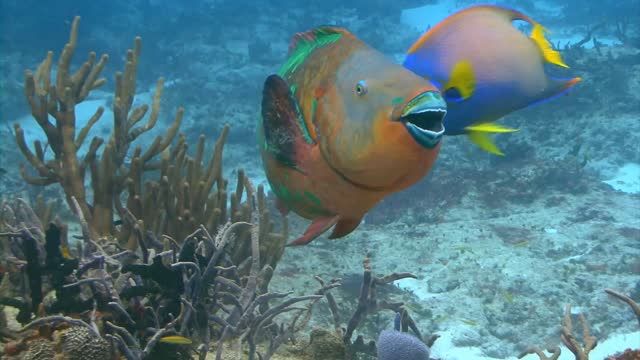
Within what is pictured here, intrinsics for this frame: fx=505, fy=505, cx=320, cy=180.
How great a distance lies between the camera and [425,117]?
1.04 metres

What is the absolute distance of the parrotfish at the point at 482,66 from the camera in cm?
206

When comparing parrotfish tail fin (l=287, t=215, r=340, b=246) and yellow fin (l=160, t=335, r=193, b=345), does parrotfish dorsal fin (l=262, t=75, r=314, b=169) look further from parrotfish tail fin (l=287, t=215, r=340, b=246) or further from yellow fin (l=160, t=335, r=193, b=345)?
yellow fin (l=160, t=335, r=193, b=345)

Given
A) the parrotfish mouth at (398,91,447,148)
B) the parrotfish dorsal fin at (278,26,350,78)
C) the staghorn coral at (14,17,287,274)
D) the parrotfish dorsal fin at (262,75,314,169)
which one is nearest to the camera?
the parrotfish mouth at (398,91,447,148)

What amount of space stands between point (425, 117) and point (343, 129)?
0.68 feet

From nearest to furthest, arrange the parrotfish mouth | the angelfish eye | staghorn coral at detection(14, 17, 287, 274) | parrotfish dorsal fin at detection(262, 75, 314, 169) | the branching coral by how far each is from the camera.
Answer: the parrotfish mouth → the angelfish eye → parrotfish dorsal fin at detection(262, 75, 314, 169) → the branching coral → staghorn coral at detection(14, 17, 287, 274)

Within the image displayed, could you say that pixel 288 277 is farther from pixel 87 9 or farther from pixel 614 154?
pixel 87 9

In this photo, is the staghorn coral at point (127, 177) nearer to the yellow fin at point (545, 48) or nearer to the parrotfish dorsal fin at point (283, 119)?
the yellow fin at point (545, 48)

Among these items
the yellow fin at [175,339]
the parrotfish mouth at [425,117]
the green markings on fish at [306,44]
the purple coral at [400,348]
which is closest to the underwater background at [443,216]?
the yellow fin at [175,339]

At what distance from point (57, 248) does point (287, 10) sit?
24178 millimetres

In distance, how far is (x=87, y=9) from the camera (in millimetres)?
21859

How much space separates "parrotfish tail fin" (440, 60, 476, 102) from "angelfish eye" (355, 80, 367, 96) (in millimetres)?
965

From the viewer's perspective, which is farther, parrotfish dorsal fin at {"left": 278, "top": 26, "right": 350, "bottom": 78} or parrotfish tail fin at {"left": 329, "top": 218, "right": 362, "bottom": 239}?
parrotfish dorsal fin at {"left": 278, "top": 26, "right": 350, "bottom": 78}

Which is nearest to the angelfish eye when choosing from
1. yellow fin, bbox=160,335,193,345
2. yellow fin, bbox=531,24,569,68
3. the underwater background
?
the underwater background

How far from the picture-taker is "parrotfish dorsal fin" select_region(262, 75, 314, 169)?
1288 mm
